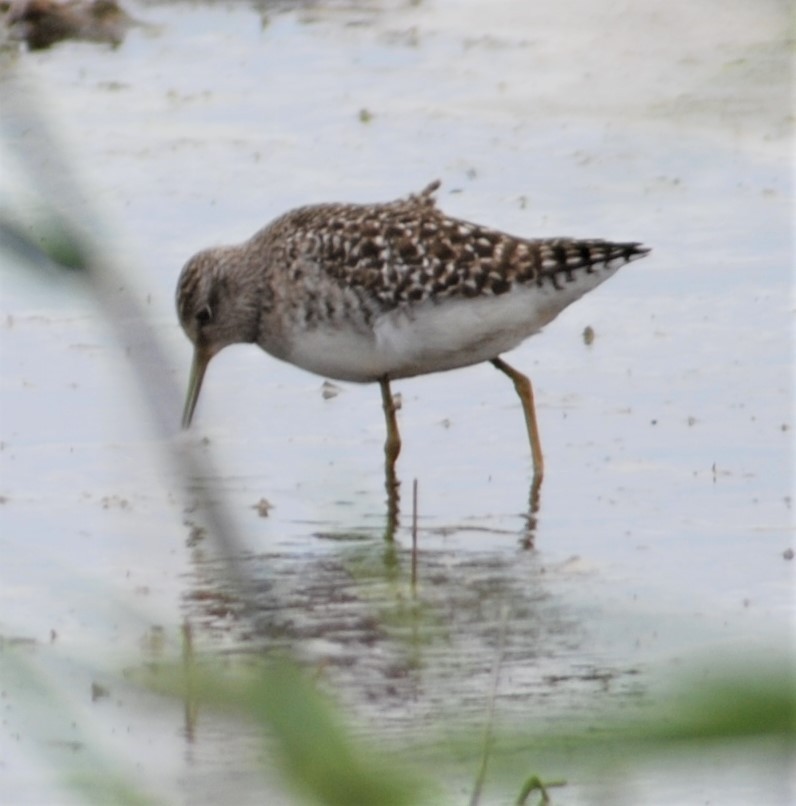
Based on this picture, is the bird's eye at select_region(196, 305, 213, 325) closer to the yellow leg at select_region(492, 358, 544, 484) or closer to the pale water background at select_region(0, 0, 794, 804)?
the pale water background at select_region(0, 0, 794, 804)

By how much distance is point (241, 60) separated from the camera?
11.9m

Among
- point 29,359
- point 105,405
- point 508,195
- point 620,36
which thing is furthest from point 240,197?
point 620,36

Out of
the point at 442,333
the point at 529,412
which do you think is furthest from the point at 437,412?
the point at 442,333

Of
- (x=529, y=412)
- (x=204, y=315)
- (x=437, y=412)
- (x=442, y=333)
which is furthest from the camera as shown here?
(x=437, y=412)

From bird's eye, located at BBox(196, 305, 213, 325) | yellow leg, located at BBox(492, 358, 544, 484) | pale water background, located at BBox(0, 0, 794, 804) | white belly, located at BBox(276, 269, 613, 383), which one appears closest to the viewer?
pale water background, located at BBox(0, 0, 794, 804)

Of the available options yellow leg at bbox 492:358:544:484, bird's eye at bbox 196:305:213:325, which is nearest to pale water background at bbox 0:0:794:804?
yellow leg at bbox 492:358:544:484

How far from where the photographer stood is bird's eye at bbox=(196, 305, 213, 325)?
295 inches

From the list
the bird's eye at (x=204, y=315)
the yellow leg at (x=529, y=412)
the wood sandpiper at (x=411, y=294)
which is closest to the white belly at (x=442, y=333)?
the wood sandpiper at (x=411, y=294)

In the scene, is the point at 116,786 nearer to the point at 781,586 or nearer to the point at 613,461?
the point at 781,586

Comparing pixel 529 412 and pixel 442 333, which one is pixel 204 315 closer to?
pixel 442 333

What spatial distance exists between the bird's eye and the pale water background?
0.25 meters

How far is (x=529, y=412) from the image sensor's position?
732 centimetres

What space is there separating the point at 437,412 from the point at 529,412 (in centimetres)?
69

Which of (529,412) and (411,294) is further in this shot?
(529,412)
